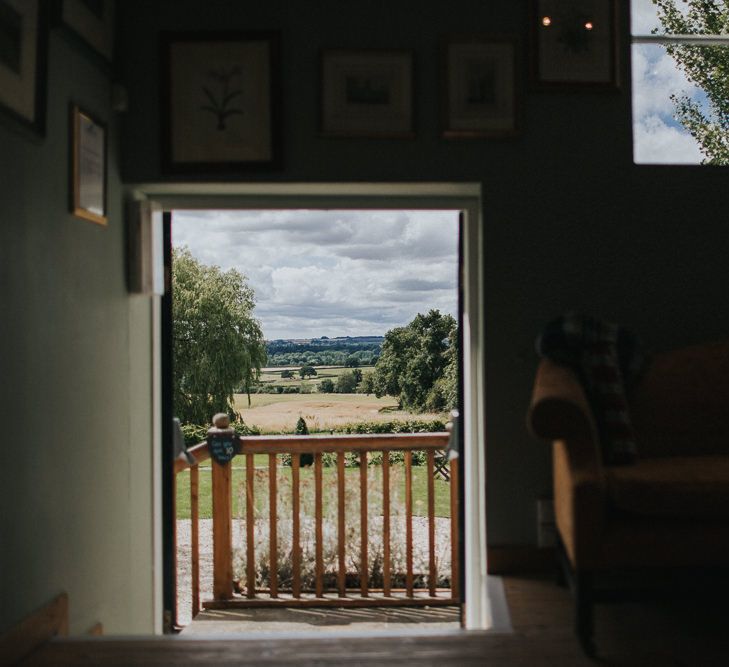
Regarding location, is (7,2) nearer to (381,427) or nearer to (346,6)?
(346,6)

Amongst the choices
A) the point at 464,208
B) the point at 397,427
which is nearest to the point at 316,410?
the point at 397,427

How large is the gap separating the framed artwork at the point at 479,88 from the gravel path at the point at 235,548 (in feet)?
6.18

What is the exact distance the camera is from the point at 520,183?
9.48ft

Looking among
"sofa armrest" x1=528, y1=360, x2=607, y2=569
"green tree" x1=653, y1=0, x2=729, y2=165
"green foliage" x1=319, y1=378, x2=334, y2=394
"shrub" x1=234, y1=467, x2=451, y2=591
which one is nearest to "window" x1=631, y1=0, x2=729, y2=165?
"green tree" x1=653, y1=0, x2=729, y2=165

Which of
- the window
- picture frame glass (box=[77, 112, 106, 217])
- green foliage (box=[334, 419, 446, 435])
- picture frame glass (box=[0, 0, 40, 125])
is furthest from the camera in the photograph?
green foliage (box=[334, 419, 446, 435])

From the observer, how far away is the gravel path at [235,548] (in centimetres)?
355

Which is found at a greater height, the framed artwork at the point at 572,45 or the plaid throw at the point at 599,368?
the framed artwork at the point at 572,45

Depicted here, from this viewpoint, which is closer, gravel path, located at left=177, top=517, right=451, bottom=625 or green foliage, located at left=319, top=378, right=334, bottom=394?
green foliage, located at left=319, top=378, right=334, bottom=394

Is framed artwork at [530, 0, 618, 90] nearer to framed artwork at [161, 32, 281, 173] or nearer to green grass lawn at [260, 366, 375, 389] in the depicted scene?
framed artwork at [161, 32, 281, 173]

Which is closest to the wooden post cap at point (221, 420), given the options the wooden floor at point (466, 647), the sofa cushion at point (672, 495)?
the wooden floor at point (466, 647)

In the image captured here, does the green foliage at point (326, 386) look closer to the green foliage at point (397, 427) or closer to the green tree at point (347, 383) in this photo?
the green tree at point (347, 383)

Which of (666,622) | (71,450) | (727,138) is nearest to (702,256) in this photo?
(727,138)

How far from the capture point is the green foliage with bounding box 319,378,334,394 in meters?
3.44

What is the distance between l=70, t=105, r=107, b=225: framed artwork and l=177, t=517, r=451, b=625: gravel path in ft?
5.38
